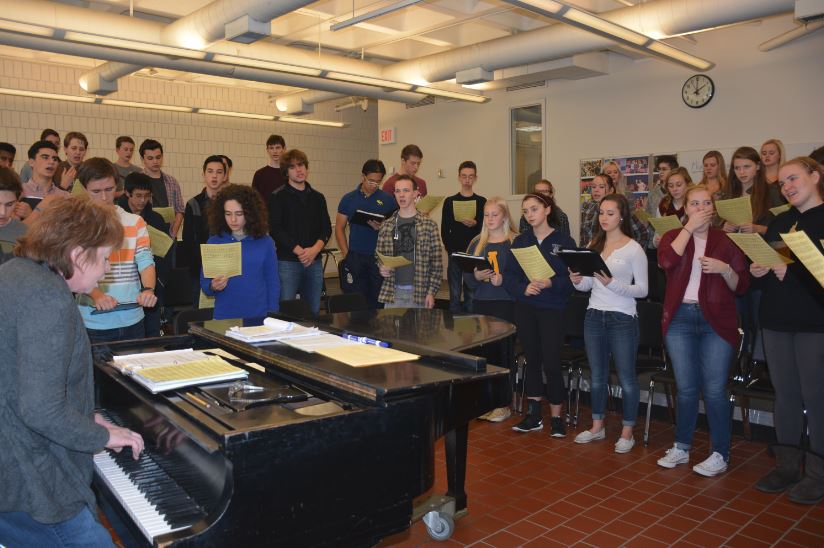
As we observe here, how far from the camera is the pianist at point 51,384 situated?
5.38 feet

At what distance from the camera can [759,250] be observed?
136 inches

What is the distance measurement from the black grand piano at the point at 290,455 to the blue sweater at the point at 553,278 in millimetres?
2253

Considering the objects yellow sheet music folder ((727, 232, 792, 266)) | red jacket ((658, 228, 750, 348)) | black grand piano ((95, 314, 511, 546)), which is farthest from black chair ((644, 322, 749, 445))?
black grand piano ((95, 314, 511, 546))

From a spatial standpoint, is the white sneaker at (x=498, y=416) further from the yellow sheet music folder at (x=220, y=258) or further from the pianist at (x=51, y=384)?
the pianist at (x=51, y=384)

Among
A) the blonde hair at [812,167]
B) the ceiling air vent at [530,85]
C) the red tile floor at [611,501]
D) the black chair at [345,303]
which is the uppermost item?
the ceiling air vent at [530,85]

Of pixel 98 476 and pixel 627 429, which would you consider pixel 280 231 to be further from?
pixel 98 476

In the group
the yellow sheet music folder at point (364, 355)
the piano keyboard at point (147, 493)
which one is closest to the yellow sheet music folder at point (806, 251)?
the yellow sheet music folder at point (364, 355)

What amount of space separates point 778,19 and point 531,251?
538cm

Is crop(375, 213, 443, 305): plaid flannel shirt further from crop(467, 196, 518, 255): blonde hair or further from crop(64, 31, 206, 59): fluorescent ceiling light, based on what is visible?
crop(64, 31, 206, 59): fluorescent ceiling light

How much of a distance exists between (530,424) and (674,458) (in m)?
1.00

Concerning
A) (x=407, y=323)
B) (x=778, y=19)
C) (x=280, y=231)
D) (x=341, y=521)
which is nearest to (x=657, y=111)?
(x=778, y=19)

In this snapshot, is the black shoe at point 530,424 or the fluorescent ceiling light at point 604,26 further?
the fluorescent ceiling light at point 604,26

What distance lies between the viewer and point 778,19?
7.54 metres

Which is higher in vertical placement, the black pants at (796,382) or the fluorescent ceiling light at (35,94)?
the fluorescent ceiling light at (35,94)
